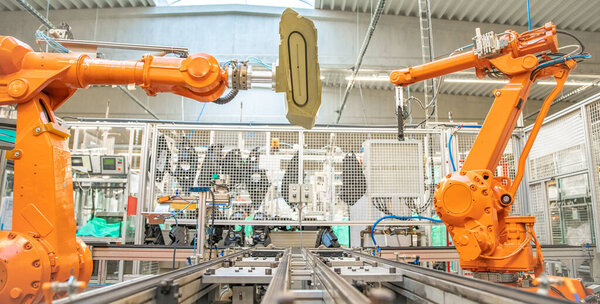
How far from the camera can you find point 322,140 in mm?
4727

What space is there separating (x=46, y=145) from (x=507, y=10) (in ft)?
33.8

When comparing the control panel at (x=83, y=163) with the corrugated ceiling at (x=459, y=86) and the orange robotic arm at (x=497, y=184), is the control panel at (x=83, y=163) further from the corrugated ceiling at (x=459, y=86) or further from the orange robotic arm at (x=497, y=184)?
the corrugated ceiling at (x=459, y=86)

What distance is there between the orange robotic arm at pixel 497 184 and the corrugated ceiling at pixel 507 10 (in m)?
6.92

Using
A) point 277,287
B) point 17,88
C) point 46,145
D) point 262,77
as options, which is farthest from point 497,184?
point 17,88

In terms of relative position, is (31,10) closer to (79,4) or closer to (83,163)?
(79,4)

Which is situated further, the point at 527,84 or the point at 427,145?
the point at 427,145

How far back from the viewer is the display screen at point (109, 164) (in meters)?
5.21

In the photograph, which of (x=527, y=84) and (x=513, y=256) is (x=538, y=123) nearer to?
(x=527, y=84)

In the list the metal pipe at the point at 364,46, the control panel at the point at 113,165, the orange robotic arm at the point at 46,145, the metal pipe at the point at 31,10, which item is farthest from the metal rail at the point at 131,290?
the metal pipe at the point at 31,10

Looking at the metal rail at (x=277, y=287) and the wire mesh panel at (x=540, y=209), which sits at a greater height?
the wire mesh panel at (x=540, y=209)

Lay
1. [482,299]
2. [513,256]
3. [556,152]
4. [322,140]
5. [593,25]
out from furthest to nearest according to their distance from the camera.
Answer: [593,25] → [322,140] → [556,152] → [513,256] → [482,299]

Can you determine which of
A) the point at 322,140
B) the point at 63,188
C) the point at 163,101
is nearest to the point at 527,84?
the point at 322,140

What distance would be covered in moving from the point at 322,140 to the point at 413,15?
7.38 metres

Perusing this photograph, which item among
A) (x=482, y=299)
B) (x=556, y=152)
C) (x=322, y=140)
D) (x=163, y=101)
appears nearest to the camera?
(x=482, y=299)
